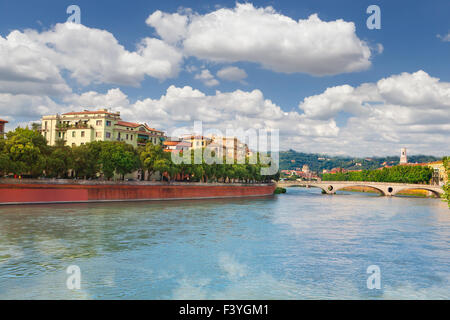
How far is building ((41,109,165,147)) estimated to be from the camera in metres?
65.4

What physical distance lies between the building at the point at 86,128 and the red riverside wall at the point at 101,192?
1416cm

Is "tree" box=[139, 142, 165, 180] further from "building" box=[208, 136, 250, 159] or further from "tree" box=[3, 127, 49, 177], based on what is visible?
"building" box=[208, 136, 250, 159]

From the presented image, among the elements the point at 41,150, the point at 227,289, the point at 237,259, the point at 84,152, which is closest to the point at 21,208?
the point at 41,150

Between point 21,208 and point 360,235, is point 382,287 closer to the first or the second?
point 360,235

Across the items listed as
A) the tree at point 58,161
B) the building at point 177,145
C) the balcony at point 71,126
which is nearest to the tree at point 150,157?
the tree at point 58,161

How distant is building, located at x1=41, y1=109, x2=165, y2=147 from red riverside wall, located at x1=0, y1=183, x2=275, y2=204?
46.5 ft

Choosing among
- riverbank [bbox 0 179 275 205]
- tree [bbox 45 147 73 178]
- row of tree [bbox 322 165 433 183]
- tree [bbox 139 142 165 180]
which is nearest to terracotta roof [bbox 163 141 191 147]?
riverbank [bbox 0 179 275 205]

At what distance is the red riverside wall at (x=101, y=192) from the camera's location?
42.4m

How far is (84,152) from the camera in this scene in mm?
50562

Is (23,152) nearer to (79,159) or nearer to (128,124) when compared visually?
(79,159)

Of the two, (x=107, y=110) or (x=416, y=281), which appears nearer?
(x=416, y=281)

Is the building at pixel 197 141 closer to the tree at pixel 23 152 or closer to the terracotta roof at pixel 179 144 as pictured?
the terracotta roof at pixel 179 144

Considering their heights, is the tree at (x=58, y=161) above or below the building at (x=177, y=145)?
below
